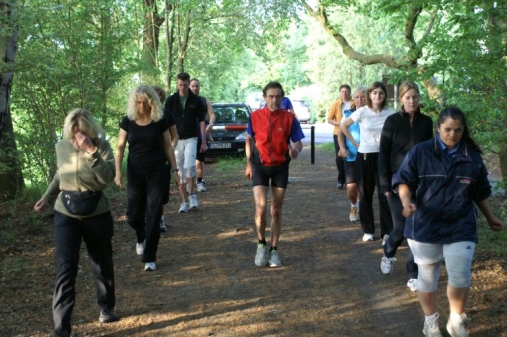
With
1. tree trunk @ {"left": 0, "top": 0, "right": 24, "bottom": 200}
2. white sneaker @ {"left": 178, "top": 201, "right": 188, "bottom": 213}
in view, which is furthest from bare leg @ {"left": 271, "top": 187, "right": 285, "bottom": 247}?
tree trunk @ {"left": 0, "top": 0, "right": 24, "bottom": 200}

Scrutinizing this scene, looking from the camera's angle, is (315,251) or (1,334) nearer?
(1,334)

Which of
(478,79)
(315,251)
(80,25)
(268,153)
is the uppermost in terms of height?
(80,25)

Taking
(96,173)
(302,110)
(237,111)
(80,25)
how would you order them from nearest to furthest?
(96,173), (80,25), (237,111), (302,110)

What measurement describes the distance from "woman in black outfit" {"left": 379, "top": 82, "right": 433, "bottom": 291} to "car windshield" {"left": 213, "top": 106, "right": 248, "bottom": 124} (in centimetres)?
1380

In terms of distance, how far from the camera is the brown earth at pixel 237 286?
5312 mm

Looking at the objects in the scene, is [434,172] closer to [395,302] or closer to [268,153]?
[395,302]

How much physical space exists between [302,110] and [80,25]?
4380 cm

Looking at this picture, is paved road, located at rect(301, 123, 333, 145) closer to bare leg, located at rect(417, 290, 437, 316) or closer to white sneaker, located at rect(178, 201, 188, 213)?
white sneaker, located at rect(178, 201, 188, 213)

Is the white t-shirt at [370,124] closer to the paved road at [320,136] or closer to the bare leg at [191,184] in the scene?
the bare leg at [191,184]

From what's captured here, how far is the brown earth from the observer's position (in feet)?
17.4

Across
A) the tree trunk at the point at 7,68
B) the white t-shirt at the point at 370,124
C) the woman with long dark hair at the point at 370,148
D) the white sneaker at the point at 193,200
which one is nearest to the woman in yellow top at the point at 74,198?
the woman with long dark hair at the point at 370,148

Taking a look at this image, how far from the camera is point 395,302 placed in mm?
5812

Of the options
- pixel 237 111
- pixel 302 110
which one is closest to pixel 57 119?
pixel 237 111

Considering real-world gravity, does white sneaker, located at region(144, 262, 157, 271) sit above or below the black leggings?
below
